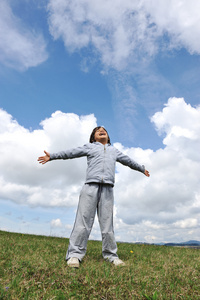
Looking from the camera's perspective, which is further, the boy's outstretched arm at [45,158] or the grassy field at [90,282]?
the boy's outstretched arm at [45,158]

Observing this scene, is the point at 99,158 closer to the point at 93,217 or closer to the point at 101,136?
the point at 101,136

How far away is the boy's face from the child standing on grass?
1.25 feet

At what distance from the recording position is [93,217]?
18.1ft

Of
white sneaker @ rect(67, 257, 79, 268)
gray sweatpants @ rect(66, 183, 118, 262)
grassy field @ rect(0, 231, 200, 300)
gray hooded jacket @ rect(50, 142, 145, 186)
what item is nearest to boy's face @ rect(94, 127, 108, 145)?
gray hooded jacket @ rect(50, 142, 145, 186)

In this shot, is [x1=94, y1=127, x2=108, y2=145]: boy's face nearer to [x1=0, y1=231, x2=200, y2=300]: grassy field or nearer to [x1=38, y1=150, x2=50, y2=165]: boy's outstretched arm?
[x1=38, y1=150, x2=50, y2=165]: boy's outstretched arm

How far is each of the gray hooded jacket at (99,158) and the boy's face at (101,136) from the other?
6.9 inches

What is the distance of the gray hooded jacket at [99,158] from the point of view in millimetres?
5516

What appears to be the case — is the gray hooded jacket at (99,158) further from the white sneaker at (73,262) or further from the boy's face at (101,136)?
the white sneaker at (73,262)

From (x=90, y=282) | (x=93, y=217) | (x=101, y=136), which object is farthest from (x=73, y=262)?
(x=101, y=136)

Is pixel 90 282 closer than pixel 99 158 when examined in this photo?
Yes

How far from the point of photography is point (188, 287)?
3.89 meters

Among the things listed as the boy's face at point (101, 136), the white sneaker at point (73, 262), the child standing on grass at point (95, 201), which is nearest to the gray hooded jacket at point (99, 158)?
the child standing on grass at point (95, 201)

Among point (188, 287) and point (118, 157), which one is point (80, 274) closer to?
point (188, 287)

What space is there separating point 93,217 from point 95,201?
36 centimetres
